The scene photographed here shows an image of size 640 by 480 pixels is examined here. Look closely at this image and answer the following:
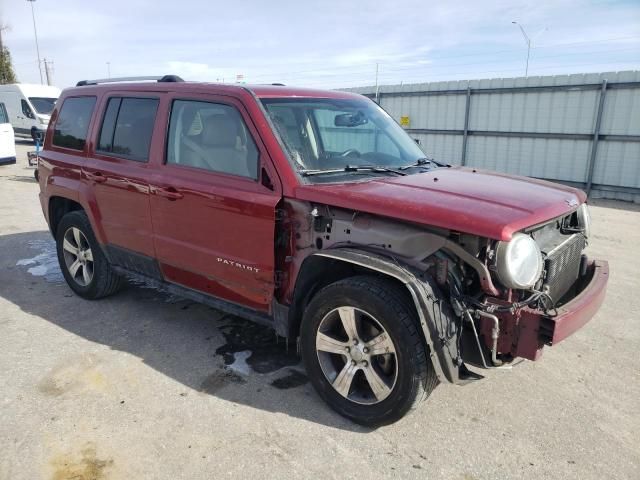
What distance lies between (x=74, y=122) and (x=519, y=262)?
13.8ft

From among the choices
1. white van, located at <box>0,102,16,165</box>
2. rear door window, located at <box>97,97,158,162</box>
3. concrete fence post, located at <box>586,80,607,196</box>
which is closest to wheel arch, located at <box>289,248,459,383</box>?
rear door window, located at <box>97,97,158,162</box>

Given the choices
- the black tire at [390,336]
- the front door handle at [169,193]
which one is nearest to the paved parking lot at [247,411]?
the black tire at [390,336]

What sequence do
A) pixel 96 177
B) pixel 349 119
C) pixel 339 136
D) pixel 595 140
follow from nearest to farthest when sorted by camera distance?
1. pixel 339 136
2. pixel 349 119
3. pixel 96 177
4. pixel 595 140

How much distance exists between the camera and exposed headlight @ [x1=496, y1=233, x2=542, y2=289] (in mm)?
2604

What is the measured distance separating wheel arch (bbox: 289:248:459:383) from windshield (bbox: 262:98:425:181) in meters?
0.57

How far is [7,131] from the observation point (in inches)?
568

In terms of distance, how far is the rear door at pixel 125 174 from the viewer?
4.00 m

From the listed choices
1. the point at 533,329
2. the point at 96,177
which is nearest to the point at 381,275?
the point at 533,329

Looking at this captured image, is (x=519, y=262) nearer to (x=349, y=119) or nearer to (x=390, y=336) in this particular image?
(x=390, y=336)

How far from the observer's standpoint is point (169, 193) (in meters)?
3.73

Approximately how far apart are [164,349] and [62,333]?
3.17 ft

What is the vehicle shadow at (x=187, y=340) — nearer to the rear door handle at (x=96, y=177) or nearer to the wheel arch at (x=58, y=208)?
the wheel arch at (x=58, y=208)

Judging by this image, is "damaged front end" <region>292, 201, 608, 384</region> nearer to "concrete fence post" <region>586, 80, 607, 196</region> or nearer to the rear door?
the rear door

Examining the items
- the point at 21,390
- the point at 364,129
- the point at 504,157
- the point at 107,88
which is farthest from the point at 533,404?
the point at 504,157
